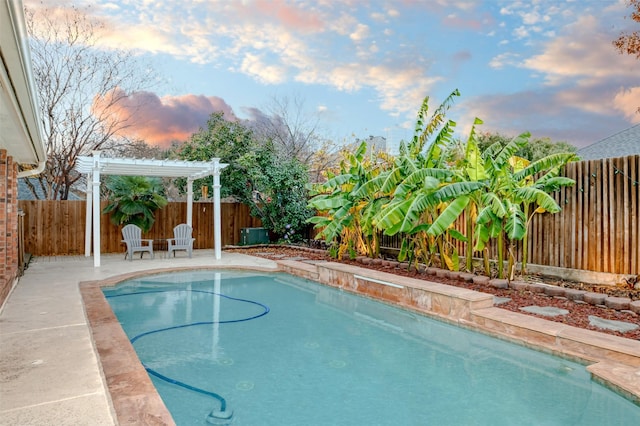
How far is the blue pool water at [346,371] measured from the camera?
3.36 meters

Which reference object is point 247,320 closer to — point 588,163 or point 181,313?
point 181,313

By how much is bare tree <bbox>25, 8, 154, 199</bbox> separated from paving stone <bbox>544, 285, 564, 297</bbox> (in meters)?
17.1

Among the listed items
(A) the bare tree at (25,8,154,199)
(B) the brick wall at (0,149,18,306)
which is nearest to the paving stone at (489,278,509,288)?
(B) the brick wall at (0,149,18,306)

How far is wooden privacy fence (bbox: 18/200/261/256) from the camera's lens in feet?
40.4

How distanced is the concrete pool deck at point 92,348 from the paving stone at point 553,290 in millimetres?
1388

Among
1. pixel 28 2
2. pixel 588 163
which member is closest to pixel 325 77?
pixel 28 2

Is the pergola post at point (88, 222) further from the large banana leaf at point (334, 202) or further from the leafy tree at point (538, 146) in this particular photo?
the leafy tree at point (538, 146)

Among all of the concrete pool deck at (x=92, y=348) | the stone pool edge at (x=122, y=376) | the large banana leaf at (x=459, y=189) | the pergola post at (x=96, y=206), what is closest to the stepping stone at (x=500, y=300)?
the concrete pool deck at (x=92, y=348)

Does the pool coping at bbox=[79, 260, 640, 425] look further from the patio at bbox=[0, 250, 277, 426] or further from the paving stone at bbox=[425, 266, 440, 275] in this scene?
the paving stone at bbox=[425, 266, 440, 275]

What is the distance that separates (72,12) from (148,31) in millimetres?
4705

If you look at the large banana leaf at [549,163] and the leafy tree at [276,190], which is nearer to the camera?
the large banana leaf at [549,163]

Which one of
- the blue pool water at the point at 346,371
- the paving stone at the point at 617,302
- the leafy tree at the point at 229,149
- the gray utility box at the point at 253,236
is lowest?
the blue pool water at the point at 346,371

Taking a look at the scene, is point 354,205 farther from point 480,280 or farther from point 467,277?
point 480,280

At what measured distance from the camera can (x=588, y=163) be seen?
6.89 meters
